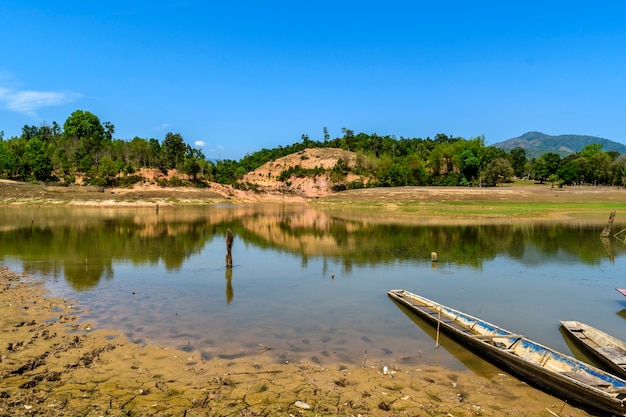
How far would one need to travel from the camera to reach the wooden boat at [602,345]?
11.7 m

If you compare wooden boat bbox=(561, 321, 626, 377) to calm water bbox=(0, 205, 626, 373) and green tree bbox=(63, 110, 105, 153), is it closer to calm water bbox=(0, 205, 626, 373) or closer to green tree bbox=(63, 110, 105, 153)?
calm water bbox=(0, 205, 626, 373)

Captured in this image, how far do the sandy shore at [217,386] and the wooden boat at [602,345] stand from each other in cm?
294

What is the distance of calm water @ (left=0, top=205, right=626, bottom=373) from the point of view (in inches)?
557

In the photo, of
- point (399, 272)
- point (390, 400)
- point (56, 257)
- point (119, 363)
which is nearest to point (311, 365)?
point (390, 400)

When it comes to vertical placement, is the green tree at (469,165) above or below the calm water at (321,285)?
above

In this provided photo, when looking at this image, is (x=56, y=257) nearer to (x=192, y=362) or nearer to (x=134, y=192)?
(x=192, y=362)

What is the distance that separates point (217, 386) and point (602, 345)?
11.7m

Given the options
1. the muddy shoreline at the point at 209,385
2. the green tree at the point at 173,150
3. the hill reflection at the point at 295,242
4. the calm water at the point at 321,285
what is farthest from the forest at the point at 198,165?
the muddy shoreline at the point at 209,385

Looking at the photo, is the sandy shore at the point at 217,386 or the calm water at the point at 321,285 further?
the calm water at the point at 321,285

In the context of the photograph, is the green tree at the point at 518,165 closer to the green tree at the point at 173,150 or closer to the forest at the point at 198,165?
the forest at the point at 198,165

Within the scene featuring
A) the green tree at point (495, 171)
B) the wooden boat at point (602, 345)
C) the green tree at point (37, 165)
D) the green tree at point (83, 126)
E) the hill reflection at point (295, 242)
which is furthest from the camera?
the green tree at point (83, 126)

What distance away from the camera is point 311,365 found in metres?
12.0

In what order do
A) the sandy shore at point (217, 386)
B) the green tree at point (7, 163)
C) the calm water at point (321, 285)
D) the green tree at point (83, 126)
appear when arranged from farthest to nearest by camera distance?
1. the green tree at point (83, 126)
2. the green tree at point (7, 163)
3. the calm water at point (321, 285)
4. the sandy shore at point (217, 386)

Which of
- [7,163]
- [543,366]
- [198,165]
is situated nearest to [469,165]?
[198,165]
